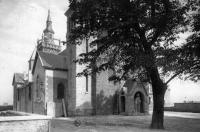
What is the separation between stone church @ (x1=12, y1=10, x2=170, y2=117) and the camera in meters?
28.5

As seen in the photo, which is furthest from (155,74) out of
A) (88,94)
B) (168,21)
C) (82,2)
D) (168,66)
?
(88,94)

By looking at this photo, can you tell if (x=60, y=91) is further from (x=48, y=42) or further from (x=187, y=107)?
(x=48, y=42)

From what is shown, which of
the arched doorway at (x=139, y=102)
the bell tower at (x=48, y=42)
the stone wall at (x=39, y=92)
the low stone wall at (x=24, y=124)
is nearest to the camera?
the low stone wall at (x=24, y=124)

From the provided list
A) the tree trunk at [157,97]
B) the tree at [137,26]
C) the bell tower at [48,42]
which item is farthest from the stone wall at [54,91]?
the bell tower at [48,42]

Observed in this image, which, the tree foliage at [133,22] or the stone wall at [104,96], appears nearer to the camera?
the tree foliage at [133,22]

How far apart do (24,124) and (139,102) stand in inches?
897

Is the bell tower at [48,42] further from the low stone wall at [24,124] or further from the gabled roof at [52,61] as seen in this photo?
the low stone wall at [24,124]

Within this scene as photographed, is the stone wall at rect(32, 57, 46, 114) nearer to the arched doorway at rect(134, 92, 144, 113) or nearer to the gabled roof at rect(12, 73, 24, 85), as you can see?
the arched doorway at rect(134, 92, 144, 113)

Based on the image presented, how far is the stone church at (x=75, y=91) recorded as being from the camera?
28.5m

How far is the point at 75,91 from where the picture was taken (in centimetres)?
2812

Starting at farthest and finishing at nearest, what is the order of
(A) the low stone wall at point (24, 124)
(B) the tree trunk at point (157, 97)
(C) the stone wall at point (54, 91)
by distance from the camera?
(C) the stone wall at point (54, 91)
(B) the tree trunk at point (157, 97)
(A) the low stone wall at point (24, 124)

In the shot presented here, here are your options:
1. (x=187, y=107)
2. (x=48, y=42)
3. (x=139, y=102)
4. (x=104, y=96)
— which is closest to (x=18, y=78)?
(x=48, y=42)

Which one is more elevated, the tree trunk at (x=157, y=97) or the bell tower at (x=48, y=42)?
the bell tower at (x=48, y=42)

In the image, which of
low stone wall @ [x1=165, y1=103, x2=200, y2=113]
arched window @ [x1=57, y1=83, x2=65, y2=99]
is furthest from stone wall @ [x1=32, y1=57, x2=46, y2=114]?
low stone wall @ [x1=165, y1=103, x2=200, y2=113]
